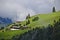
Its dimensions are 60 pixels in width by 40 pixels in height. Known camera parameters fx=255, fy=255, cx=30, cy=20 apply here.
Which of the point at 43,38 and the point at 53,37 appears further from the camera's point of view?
the point at 43,38

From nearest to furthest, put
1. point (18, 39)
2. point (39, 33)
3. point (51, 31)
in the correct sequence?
point (51, 31) → point (39, 33) → point (18, 39)

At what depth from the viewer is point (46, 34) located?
126 m

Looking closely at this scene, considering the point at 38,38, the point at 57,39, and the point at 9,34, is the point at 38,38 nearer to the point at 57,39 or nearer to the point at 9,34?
the point at 57,39

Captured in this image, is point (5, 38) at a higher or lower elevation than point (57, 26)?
lower

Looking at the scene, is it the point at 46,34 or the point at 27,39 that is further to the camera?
the point at 27,39

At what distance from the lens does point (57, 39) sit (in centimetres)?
11394

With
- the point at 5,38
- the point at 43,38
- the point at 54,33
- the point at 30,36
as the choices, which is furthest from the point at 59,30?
the point at 5,38

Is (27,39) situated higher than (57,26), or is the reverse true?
(57,26)

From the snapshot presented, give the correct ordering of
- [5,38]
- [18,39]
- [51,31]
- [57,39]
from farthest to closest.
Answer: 1. [5,38]
2. [18,39]
3. [51,31]
4. [57,39]

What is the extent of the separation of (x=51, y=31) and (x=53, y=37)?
5461 mm

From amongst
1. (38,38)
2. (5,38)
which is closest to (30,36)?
(38,38)

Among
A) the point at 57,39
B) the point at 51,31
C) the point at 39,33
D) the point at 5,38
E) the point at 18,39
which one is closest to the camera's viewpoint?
the point at 57,39

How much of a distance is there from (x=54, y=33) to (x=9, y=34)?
65.6 metres

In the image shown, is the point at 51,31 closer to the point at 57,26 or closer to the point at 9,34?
the point at 57,26
